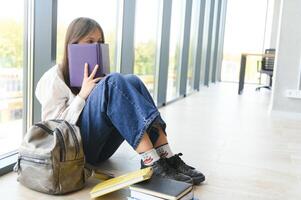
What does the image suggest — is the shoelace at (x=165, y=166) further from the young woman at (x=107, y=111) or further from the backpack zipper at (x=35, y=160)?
the backpack zipper at (x=35, y=160)

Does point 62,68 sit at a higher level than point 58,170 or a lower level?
higher

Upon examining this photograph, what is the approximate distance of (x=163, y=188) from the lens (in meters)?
1.41

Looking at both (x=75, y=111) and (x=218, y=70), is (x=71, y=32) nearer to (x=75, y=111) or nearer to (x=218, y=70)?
(x=75, y=111)

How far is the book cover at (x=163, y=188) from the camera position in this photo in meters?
1.37

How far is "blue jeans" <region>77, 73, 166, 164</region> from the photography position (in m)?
1.58

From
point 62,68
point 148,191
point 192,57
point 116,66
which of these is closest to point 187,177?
point 148,191

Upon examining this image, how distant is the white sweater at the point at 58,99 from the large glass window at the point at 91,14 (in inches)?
15.5

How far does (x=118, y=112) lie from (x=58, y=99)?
0.32 metres

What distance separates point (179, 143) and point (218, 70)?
6.70 meters

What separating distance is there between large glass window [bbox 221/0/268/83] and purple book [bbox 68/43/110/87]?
708 centimetres

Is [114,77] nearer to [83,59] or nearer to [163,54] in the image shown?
[83,59]

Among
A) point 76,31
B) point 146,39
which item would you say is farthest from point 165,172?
point 146,39

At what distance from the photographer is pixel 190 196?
146 centimetres

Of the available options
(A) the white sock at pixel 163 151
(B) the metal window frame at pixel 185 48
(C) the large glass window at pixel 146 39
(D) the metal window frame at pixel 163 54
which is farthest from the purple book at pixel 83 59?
(B) the metal window frame at pixel 185 48
